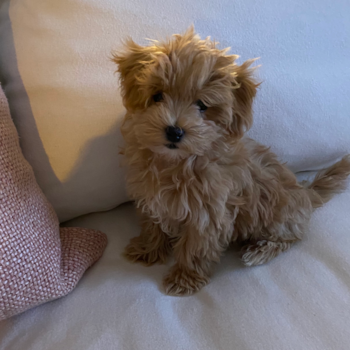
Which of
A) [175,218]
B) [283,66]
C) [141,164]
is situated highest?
[283,66]

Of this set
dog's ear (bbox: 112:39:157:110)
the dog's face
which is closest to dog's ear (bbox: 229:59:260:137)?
the dog's face

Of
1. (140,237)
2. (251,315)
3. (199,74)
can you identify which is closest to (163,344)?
(251,315)

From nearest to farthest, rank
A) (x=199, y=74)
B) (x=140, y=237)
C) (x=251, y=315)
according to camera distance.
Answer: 1. (x=199, y=74)
2. (x=251, y=315)
3. (x=140, y=237)

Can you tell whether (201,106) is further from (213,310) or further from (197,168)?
(213,310)

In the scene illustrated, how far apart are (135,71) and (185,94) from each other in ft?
0.56

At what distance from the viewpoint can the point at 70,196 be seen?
3.90ft

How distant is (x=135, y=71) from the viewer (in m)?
0.94

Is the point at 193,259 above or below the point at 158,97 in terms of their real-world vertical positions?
below

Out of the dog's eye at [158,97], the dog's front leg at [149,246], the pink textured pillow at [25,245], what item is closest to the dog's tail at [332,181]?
the dog's front leg at [149,246]

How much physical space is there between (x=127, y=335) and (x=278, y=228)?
62 cm

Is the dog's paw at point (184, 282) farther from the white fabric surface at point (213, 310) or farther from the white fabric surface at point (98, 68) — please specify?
the white fabric surface at point (98, 68)

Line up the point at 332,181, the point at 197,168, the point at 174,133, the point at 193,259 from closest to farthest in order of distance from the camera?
the point at 174,133
the point at 197,168
the point at 193,259
the point at 332,181

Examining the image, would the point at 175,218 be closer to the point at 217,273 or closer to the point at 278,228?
the point at 217,273

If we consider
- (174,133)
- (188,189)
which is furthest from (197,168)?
(174,133)
